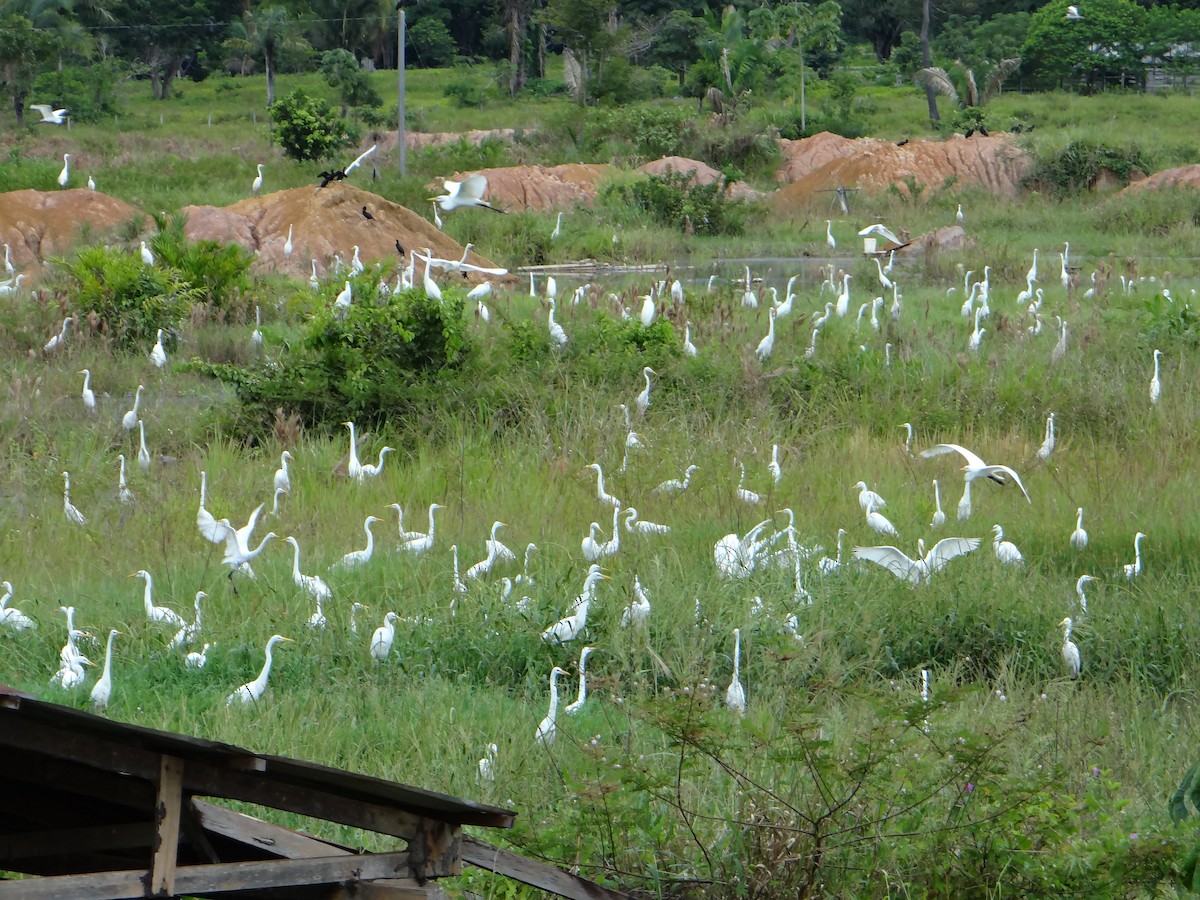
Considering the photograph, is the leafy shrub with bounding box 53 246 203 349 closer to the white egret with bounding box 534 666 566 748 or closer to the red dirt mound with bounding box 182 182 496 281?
the red dirt mound with bounding box 182 182 496 281

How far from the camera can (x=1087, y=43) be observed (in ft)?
159

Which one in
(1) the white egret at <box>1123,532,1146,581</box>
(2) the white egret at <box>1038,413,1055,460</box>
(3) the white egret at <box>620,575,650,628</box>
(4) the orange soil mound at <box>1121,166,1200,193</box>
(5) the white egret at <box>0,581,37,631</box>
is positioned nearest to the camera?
(3) the white egret at <box>620,575,650,628</box>

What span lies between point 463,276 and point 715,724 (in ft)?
46.6

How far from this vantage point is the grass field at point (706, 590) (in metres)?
4.32

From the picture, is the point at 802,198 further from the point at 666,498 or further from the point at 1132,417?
the point at 666,498

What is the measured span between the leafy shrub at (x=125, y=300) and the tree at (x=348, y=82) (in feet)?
99.7

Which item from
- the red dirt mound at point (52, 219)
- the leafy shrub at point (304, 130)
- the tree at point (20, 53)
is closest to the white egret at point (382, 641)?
the red dirt mound at point (52, 219)

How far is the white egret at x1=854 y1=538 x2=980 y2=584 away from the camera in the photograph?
6934 mm

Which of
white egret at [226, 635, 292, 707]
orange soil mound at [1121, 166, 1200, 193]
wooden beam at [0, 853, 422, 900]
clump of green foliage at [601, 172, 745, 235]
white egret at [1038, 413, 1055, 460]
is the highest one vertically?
wooden beam at [0, 853, 422, 900]

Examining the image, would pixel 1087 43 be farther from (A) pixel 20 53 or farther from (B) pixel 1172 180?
(A) pixel 20 53

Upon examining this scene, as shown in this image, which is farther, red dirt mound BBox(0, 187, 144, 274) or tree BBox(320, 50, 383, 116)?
tree BBox(320, 50, 383, 116)

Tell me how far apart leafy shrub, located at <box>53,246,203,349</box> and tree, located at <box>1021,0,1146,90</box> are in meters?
40.3

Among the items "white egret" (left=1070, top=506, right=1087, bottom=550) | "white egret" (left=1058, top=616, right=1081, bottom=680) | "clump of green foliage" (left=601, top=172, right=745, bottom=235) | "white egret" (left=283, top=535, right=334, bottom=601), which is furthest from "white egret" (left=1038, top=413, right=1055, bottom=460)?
"clump of green foliage" (left=601, top=172, right=745, bottom=235)

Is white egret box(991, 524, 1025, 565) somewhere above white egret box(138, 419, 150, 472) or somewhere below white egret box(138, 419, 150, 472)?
above
